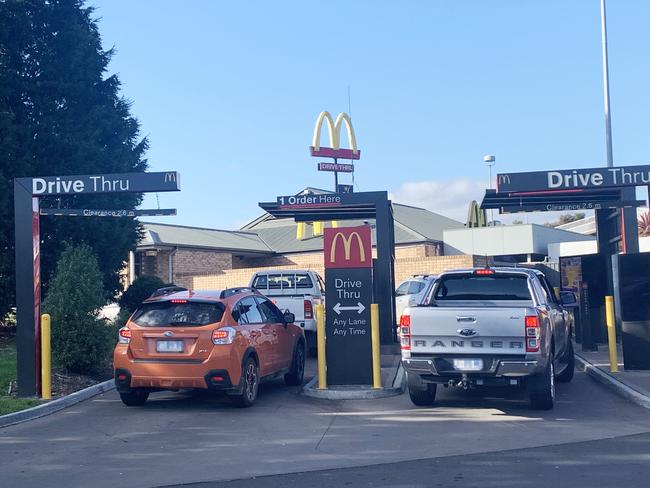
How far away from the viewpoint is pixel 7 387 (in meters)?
13.2

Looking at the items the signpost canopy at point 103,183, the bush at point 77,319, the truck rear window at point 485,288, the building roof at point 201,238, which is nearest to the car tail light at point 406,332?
the truck rear window at point 485,288

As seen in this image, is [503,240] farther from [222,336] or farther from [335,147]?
[222,336]

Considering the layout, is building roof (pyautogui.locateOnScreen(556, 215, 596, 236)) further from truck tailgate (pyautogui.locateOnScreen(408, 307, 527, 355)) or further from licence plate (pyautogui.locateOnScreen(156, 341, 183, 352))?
licence plate (pyautogui.locateOnScreen(156, 341, 183, 352))

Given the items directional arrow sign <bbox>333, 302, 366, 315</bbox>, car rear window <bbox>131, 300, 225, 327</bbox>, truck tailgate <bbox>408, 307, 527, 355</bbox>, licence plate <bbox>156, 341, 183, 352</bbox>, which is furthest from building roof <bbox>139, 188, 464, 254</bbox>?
truck tailgate <bbox>408, 307, 527, 355</bbox>

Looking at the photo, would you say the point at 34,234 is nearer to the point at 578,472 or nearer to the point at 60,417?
the point at 60,417

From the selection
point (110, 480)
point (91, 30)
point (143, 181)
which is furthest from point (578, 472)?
point (91, 30)

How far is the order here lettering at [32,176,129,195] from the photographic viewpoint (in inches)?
518

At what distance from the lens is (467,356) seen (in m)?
10.4

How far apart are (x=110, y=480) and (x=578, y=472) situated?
439 cm

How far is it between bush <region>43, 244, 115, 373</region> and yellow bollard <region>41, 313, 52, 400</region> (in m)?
1.26

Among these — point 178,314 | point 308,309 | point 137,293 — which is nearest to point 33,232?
point 178,314

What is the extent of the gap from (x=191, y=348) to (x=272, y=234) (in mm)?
35294

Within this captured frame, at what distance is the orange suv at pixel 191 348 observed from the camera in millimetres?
11000

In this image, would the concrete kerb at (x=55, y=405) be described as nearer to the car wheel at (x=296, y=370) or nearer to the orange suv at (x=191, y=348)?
the orange suv at (x=191, y=348)
